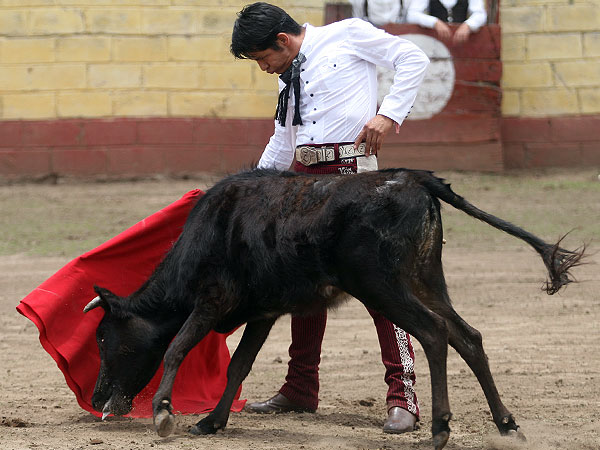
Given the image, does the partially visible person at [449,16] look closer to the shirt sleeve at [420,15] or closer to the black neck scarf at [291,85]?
the shirt sleeve at [420,15]

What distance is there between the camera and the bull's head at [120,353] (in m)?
4.31

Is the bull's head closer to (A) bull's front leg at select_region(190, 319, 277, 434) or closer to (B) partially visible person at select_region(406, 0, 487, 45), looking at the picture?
(A) bull's front leg at select_region(190, 319, 277, 434)

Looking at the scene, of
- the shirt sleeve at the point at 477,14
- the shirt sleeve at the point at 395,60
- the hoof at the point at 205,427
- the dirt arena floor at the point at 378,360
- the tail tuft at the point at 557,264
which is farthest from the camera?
the shirt sleeve at the point at 477,14

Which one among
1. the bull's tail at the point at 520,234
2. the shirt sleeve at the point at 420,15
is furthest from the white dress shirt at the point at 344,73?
the shirt sleeve at the point at 420,15

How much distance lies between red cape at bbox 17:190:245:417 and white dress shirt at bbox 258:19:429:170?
71 cm

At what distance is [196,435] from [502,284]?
3.91 m

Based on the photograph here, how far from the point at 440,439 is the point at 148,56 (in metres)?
9.01

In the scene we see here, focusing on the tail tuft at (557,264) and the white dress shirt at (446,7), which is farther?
the white dress shirt at (446,7)

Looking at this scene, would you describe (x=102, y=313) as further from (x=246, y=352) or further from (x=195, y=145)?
(x=195, y=145)

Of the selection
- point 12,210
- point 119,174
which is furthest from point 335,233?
point 119,174

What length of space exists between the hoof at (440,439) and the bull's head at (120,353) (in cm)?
131

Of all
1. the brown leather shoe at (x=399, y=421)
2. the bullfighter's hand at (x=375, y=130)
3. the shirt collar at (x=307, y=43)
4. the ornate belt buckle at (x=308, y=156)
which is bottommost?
the brown leather shoe at (x=399, y=421)

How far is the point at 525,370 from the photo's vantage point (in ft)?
17.6

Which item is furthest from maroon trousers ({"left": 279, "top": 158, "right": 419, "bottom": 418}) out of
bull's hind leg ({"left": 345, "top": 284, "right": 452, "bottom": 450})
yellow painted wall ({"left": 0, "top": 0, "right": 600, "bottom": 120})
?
yellow painted wall ({"left": 0, "top": 0, "right": 600, "bottom": 120})
